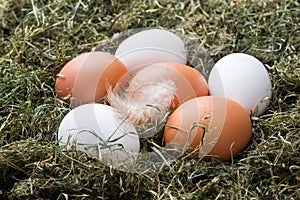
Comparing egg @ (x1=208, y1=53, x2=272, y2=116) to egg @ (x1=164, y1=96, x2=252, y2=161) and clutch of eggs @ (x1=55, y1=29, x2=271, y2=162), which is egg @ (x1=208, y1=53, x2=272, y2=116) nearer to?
clutch of eggs @ (x1=55, y1=29, x2=271, y2=162)

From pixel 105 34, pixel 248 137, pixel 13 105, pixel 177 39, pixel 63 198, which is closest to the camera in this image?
pixel 63 198

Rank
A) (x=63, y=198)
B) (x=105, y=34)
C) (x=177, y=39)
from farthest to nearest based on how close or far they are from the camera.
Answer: (x=105, y=34) → (x=177, y=39) → (x=63, y=198)

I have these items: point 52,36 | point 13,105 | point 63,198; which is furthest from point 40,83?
point 63,198

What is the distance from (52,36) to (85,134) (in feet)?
2.54

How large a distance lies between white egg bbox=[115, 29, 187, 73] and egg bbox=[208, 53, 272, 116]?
7.0 inches

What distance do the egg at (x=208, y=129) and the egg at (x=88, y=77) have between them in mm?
281

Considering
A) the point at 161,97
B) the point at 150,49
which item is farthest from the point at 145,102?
the point at 150,49

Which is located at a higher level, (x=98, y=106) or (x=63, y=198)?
(x=98, y=106)

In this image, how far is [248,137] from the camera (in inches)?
81.7

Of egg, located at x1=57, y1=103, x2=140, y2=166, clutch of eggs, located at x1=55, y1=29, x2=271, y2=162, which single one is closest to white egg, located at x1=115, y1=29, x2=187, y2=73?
clutch of eggs, located at x1=55, y1=29, x2=271, y2=162

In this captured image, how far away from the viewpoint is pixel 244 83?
2.16 m

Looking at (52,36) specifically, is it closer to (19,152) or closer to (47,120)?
A: (47,120)

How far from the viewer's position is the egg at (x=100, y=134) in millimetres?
1949

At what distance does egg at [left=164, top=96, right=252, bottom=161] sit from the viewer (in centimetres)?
200
